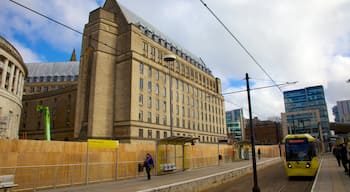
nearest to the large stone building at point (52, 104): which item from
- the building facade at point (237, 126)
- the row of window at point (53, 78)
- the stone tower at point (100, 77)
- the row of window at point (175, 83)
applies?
the row of window at point (53, 78)

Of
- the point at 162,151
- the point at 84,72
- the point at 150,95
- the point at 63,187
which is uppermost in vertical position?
the point at 84,72

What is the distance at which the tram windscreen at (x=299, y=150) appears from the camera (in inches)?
731

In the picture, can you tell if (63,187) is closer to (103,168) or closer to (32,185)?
(32,185)

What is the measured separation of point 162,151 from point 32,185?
1155cm

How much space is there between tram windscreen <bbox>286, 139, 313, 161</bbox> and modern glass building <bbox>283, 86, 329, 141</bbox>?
82761mm

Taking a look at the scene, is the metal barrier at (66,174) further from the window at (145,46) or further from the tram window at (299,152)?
the window at (145,46)

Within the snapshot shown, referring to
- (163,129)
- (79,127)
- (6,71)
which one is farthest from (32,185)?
(163,129)

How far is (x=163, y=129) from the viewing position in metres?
56.4

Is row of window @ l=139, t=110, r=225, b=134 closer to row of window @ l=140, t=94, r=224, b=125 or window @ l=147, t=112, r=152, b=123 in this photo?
window @ l=147, t=112, r=152, b=123

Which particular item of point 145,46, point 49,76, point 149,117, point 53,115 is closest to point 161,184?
point 149,117

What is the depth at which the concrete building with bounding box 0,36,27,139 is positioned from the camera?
3687cm

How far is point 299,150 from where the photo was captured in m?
18.8

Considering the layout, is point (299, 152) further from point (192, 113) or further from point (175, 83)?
point (192, 113)

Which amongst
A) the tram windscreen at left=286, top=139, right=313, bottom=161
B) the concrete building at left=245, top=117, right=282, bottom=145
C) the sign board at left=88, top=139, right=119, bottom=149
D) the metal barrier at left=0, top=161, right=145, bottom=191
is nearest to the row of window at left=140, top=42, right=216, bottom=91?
the sign board at left=88, top=139, right=119, bottom=149
